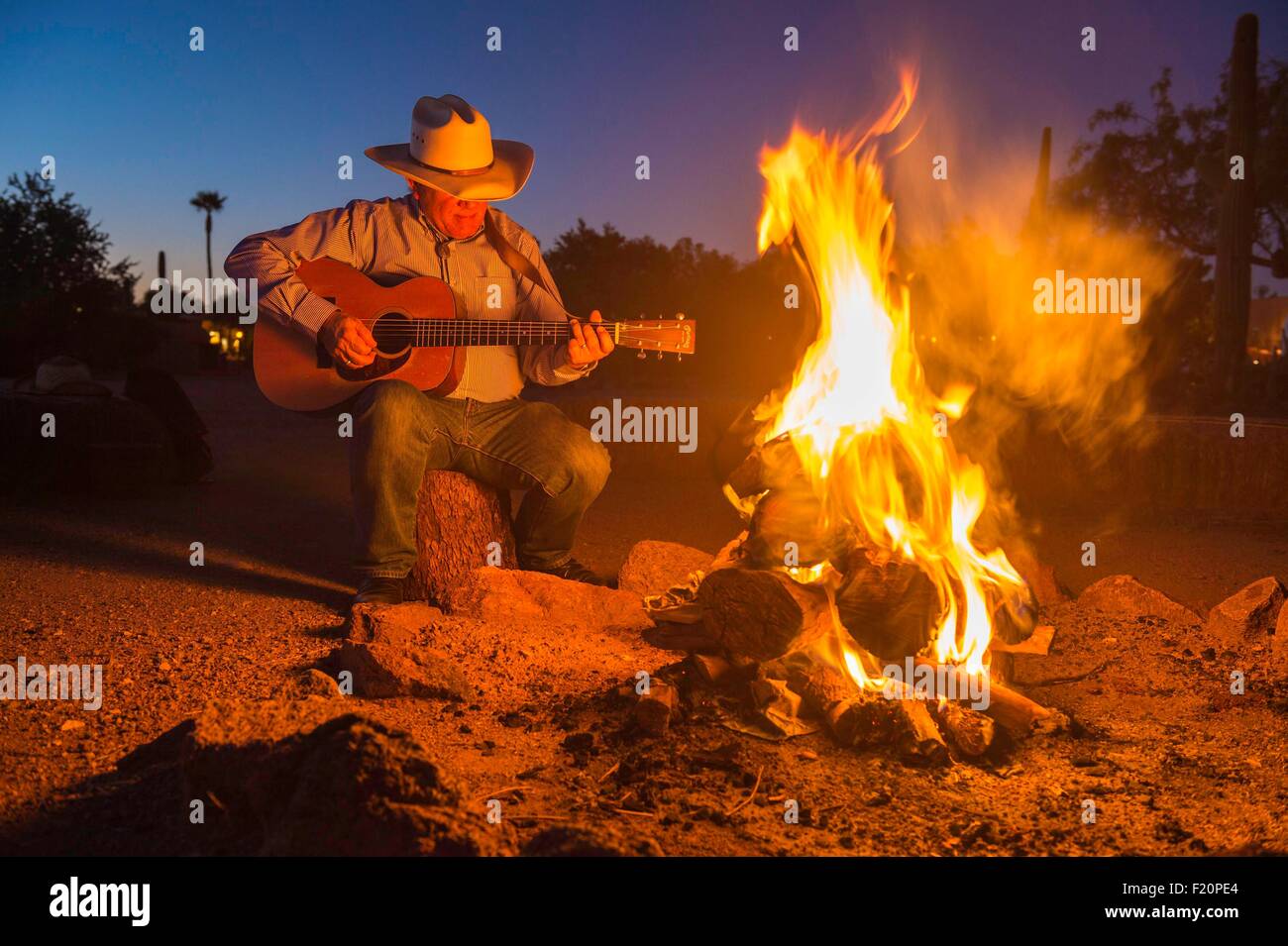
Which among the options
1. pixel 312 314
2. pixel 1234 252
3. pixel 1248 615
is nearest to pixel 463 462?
pixel 312 314

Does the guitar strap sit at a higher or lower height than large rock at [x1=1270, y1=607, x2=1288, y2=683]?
higher

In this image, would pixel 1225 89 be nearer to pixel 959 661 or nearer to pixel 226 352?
pixel 959 661

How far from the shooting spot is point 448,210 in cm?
528

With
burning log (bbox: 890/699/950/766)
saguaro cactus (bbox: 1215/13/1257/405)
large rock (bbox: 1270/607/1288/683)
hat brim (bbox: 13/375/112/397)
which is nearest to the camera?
burning log (bbox: 890/699/950/766)

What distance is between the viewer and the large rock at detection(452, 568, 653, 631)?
15.2ft

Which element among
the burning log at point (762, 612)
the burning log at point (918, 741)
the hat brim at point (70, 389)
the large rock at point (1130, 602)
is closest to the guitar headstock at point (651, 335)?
the burning log at point (762, 612)

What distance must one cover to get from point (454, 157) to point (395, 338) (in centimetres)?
88

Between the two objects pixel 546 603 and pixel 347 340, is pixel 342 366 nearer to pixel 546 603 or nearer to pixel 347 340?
pixel 347 340

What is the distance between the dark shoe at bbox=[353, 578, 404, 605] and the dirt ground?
204 mm

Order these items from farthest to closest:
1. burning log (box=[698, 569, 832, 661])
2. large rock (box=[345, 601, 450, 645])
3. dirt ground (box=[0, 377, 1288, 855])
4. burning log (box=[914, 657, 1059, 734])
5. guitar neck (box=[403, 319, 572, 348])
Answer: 1. guitar neck (box=[403, 319, 572, 348])
2. large rock (box=[345, 601, 450, 645])
3. burning log (box=[698, 569, 832, 661])
4. burning log (box=[914, 657, 1059, 734])
5. dirt ground (box=[0, 377, 1288, 855])

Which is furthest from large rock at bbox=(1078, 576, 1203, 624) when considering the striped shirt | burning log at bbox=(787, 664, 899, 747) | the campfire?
the striped shirt

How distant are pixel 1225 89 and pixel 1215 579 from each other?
2558cm

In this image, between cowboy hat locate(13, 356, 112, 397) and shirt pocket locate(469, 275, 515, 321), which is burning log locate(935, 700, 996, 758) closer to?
shirt pocket locate(469, 275, 515, 321)
